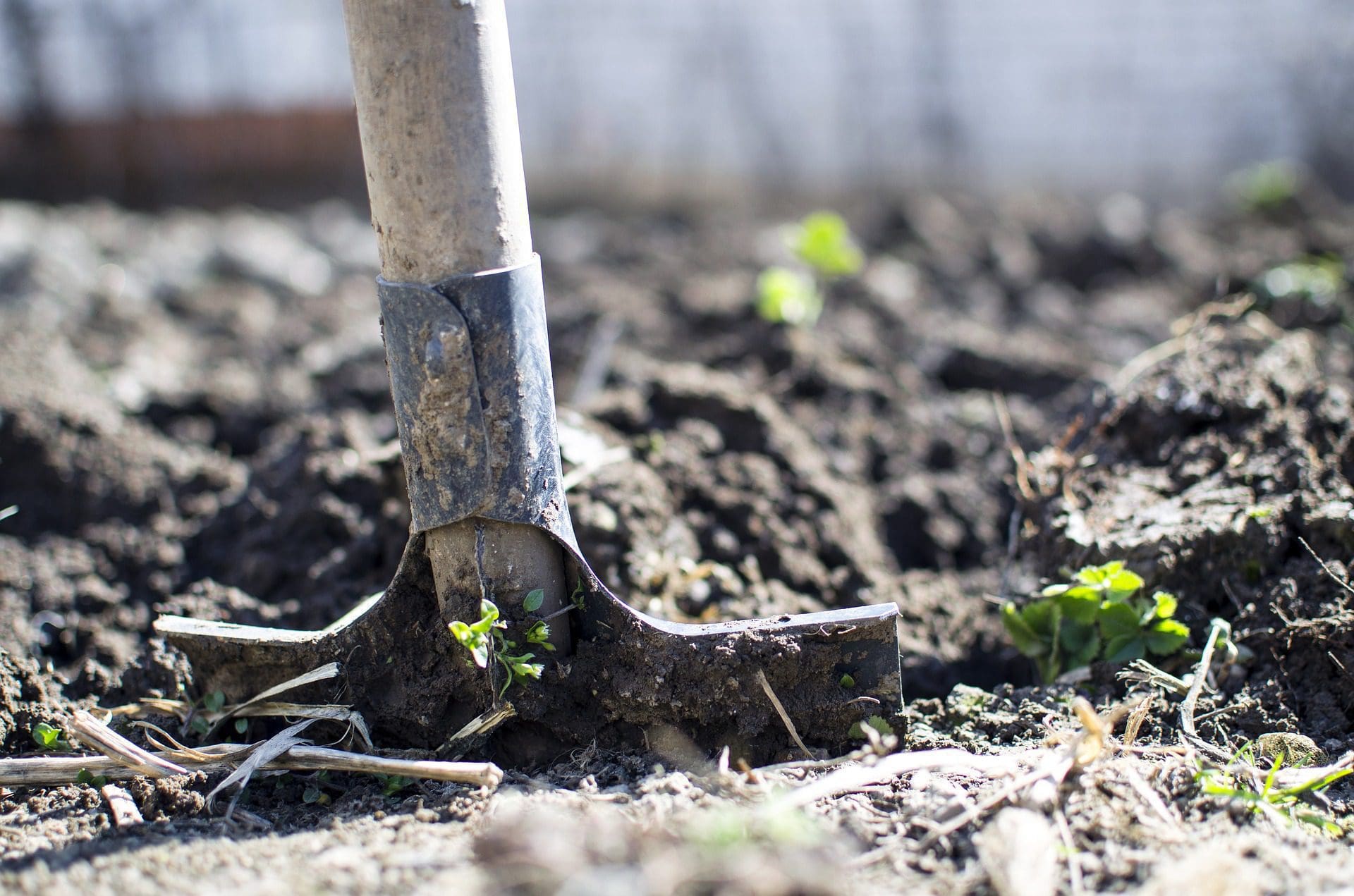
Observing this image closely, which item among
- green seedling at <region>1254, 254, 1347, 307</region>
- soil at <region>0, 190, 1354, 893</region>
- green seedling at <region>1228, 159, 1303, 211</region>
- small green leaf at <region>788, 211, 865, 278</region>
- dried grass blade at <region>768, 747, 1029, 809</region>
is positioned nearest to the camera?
Result: soil at <region>0, 190, 1354, 893</region>

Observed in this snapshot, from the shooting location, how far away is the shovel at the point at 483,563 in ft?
5.05

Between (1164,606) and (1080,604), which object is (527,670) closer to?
(1080,604)

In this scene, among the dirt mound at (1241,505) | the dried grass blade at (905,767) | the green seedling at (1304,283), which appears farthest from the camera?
the green seedling at (1304,283)

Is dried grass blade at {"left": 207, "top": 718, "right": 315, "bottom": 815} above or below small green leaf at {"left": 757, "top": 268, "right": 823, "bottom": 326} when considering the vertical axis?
below

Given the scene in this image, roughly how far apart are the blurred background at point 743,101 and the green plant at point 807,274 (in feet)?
9.90

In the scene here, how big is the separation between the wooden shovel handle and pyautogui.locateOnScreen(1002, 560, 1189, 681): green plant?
1.24m

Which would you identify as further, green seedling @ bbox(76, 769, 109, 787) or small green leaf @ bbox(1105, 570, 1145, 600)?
small green leaf @ bbox(1105, 570, 1145, 600)

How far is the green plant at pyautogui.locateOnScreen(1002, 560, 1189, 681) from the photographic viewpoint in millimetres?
1978

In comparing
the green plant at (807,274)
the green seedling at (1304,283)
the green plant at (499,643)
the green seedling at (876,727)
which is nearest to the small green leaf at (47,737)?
the green plant at (499,643)

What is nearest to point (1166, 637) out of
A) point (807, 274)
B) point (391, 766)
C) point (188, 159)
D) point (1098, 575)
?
point (1098, 575)

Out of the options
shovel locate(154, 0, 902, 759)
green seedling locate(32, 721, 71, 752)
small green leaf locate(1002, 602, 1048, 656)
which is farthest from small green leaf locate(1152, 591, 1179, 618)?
green seedling locate(32, 721, 71, 752)

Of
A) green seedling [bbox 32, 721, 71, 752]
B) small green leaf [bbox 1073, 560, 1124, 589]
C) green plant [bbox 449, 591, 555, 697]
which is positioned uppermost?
green plant [bbox 449, 591, 555, 697]

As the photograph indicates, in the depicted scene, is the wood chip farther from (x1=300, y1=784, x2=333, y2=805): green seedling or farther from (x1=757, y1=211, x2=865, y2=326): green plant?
(x1=757, y1=211, x2=865, y2=326): green plant

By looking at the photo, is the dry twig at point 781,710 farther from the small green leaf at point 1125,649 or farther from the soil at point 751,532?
the small green leaf at point 1125,649
